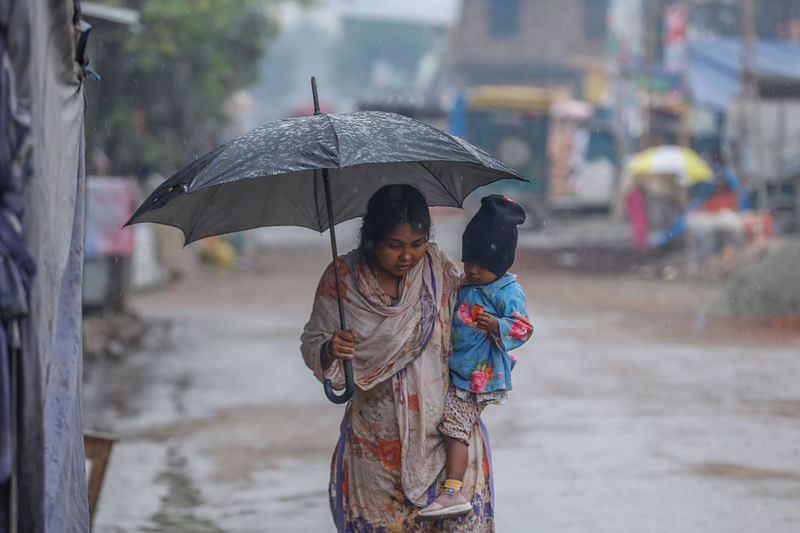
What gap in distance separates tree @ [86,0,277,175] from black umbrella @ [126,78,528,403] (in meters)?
12.3

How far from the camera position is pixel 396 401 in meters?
3.44

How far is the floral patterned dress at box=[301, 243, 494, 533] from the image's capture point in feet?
11.2

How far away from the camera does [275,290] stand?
17.0 meters

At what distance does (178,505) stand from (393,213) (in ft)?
10.5

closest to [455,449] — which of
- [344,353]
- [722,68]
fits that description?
[344,353]

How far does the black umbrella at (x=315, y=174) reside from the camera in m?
3.31

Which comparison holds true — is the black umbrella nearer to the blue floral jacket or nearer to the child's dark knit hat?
the child's dark knit hat

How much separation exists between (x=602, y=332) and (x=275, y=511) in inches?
275

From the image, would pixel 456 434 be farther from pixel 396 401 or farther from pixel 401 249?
pixel 401 249

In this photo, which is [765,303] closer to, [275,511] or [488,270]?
[275,511]

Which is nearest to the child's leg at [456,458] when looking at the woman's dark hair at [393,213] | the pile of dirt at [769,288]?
the woman's dark hair at [393,213]

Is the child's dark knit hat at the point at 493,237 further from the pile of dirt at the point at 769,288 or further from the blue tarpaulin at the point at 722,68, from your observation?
the blue tarpaulin at the point at 722,68

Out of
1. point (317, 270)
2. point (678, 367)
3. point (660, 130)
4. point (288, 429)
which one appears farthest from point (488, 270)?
point (660, 130)

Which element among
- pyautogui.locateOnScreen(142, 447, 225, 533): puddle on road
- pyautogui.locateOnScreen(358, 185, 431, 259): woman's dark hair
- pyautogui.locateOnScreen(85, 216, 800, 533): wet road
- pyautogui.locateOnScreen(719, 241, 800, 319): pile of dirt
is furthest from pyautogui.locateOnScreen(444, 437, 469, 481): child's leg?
pyautogui.locateOnScreen(719, 241, 800, 319): pile of dirt
